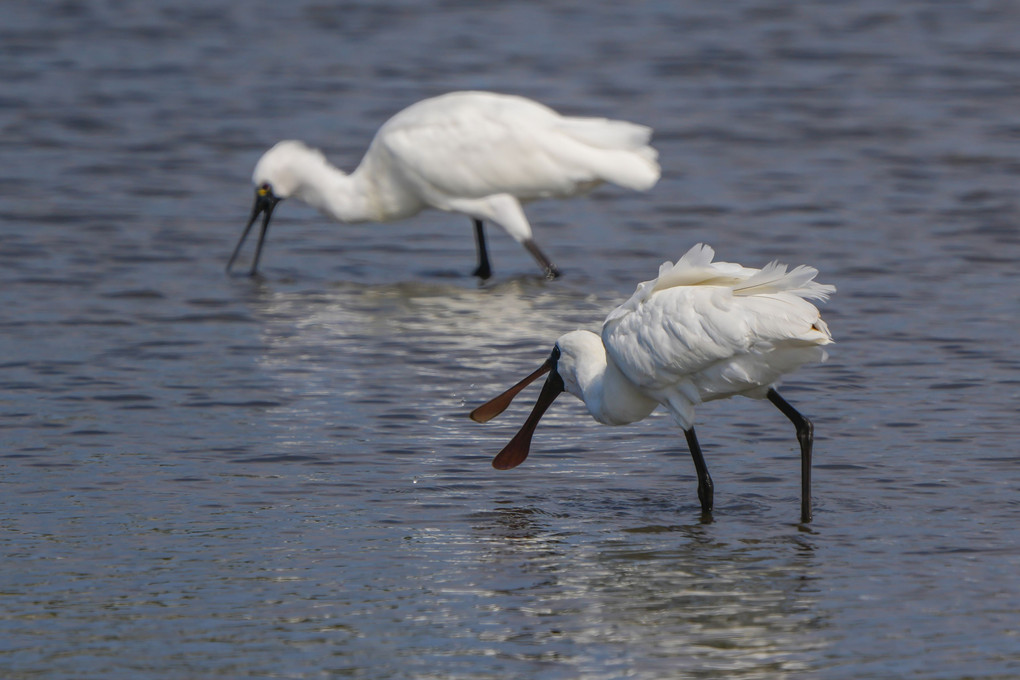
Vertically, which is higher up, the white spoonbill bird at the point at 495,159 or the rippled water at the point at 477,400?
the white spoonbill bird at the point at 495,159

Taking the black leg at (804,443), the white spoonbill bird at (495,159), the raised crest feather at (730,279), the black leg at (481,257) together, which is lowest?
the black leg at (481,257)

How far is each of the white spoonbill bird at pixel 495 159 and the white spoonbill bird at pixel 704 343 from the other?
4.56 meters

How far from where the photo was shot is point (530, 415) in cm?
750

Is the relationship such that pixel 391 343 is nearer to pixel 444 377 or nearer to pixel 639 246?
pixel 444 377

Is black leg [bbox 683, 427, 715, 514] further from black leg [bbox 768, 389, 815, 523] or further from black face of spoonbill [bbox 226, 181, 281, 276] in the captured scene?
black face of spoonbill [bbox 226, 181, 281, 276]

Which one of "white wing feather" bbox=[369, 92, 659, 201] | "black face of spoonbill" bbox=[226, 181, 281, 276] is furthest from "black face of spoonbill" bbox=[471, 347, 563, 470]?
"black face of spoonbill" bbox=[226, 181, 281, 276]

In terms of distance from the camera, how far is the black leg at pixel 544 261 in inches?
449

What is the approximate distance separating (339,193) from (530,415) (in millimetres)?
5082

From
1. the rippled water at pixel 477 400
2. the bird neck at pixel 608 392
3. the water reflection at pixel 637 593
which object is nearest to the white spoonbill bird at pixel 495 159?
the rippled water at pixel 477 400

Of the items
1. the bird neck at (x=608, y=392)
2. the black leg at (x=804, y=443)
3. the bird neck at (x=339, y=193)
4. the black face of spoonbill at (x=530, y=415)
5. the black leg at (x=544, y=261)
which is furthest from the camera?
the bird neck at (x=339, y=193)

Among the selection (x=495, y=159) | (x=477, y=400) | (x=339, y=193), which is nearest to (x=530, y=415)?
(x=477, y=400)

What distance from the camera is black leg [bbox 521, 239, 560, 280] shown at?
37.4 feet

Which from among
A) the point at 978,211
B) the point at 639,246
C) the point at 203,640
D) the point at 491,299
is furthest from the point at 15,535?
the point at 978,211

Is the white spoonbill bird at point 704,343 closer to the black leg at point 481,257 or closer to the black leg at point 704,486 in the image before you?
the black leg at point 704,486
